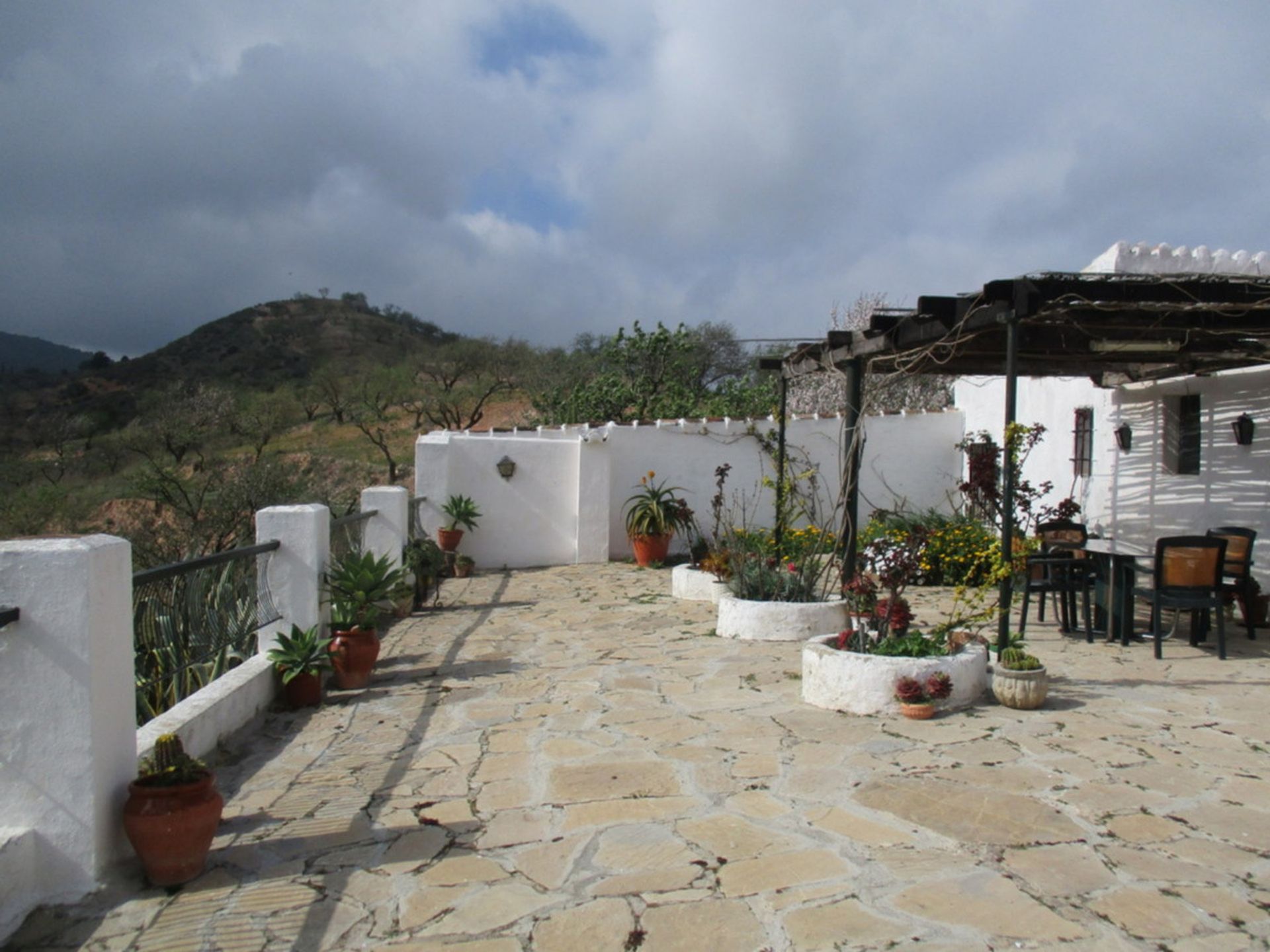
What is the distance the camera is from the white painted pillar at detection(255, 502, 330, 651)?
6.31 meters

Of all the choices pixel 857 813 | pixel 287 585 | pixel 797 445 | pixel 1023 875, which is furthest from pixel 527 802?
pixel 797 445

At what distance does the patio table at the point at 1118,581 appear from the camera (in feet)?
21.8

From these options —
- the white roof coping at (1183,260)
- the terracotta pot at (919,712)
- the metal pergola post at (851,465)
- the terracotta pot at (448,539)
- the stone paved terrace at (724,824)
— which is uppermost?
the white roof coping at (1183,260)

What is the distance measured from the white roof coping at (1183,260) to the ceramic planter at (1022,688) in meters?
5.46

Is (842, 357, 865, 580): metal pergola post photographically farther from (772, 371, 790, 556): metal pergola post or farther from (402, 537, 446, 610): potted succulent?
(402, 537, 446, 610): potted succulent

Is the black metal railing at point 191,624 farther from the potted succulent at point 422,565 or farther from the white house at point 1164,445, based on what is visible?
the white house at point 1164,445

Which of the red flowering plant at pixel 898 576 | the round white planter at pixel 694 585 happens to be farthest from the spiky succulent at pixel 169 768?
the round white planter at pixel 694 585

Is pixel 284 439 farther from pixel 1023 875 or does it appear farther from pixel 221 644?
pixel 1023 875

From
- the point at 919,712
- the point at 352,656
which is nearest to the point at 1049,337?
the point at 919,712

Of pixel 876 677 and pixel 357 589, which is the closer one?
pixel 876 677

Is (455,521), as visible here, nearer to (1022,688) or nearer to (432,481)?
(432,481)

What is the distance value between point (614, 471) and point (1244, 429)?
776cm

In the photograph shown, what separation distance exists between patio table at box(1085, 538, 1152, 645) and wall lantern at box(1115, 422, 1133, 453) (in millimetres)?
3324

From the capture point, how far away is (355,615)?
6203mm
